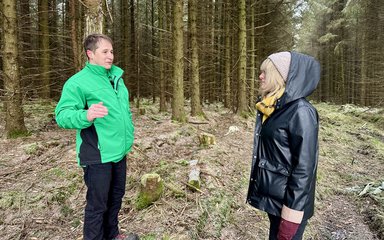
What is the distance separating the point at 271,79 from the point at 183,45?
8.12 meters

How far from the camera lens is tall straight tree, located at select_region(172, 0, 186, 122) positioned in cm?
890

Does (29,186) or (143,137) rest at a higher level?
(143,137)

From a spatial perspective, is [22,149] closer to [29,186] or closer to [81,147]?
[29,186]

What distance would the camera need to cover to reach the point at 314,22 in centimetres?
3650

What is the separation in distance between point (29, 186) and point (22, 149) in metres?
1.85

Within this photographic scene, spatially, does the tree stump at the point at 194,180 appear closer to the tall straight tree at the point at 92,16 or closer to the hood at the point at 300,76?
the hood at the point at 300,76

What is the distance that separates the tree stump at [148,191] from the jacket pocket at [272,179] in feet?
7.08

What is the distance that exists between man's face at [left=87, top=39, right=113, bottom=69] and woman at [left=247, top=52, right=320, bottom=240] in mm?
1613

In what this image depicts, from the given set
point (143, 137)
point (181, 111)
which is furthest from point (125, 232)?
point (181, 111)

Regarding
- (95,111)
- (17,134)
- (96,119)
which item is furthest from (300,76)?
(17,134)

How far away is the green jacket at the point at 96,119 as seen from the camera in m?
2.74

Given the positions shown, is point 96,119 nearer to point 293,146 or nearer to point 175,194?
point 293,146

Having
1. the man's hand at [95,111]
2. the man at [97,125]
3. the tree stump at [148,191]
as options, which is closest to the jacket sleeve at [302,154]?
the man's hand at [95,111]

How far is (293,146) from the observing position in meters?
2.13
